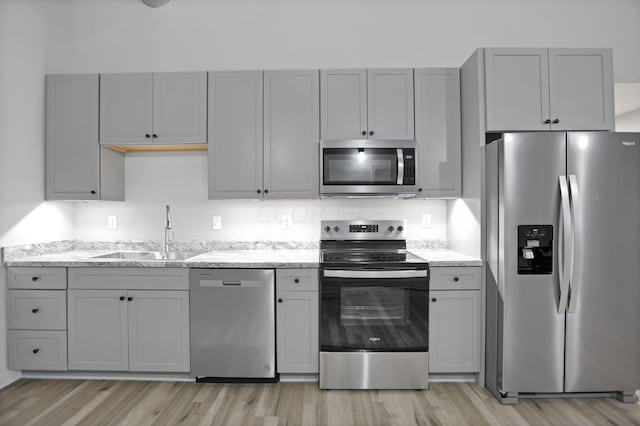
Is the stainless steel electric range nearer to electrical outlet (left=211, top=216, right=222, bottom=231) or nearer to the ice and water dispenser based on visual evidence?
the ice and water dispenser

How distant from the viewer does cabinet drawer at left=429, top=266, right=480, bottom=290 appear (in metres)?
2.59

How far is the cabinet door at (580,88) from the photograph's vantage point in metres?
2.61

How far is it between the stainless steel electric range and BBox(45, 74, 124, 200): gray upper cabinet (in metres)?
2.06

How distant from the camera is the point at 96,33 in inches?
132

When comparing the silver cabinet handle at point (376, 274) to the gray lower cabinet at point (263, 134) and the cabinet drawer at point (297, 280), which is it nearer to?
the cabinet drawer at point (297, 280)

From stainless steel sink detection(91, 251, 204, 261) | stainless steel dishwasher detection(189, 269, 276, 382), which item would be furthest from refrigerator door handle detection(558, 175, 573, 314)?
stainless steel sink detection(91, 251, 204, 261)

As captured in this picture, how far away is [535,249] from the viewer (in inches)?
91.9

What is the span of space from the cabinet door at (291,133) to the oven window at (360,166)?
0.13 m

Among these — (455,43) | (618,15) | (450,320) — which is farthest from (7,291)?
(618,15)

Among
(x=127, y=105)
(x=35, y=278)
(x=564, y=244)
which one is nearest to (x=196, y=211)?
(x=127, y=105)

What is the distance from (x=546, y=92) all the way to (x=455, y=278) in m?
1.47

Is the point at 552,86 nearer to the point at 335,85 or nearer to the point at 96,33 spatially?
the point at 335,85

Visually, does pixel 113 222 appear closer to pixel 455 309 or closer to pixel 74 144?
pixel 74 144

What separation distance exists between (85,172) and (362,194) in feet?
7.30
